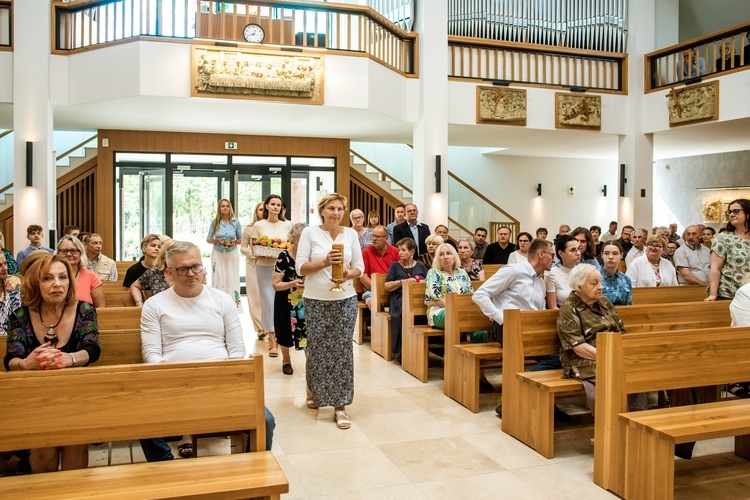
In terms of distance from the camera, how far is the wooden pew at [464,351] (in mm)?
4883

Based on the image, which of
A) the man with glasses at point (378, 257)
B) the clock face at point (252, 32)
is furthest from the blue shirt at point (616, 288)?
the clock face at point (252, 32)

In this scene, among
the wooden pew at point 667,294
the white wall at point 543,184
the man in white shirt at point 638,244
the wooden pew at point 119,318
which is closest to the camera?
the wooden pew at point 119,318

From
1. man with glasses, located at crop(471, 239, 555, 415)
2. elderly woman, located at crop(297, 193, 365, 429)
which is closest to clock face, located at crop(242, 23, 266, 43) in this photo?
elderly woman, located at crop(297, 193, 365, 429)

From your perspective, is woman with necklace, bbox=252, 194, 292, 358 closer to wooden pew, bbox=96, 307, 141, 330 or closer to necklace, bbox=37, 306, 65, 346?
wooden pew, bbox=96, 307, 141, 330

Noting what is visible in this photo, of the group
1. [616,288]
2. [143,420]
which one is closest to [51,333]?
[143,420]

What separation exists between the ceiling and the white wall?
1459 mm

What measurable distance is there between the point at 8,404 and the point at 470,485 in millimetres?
2291

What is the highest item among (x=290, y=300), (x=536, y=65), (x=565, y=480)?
(x=536, y=65)

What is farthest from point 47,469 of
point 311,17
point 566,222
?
point 566,222

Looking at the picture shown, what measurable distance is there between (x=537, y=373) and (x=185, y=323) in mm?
2278

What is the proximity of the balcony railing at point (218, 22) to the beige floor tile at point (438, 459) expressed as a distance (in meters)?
6.78

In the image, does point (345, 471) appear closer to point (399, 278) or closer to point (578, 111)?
point (399, 278)

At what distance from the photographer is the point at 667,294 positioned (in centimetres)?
603

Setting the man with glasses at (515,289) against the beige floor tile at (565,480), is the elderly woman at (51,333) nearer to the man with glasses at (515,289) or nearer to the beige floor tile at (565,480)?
the beige floor tile at (565,480)
